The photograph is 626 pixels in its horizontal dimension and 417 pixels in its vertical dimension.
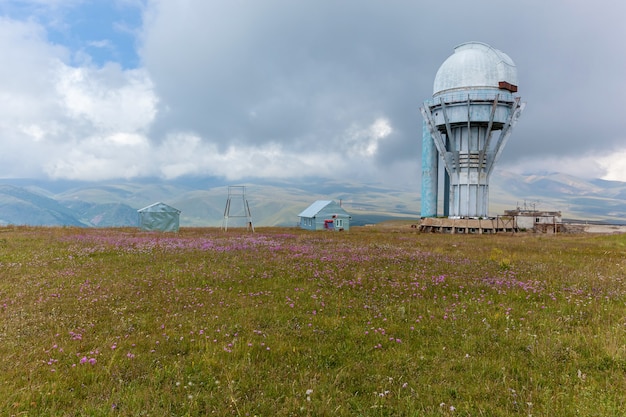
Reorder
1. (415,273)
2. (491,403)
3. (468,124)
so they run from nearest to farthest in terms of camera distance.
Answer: (491,403) < (415,273) < (468,124)

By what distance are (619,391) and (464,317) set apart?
3906mm

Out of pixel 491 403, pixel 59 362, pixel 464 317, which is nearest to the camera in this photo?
pixel 491 403

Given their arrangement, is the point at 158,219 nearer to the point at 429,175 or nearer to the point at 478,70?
the point at 429,175

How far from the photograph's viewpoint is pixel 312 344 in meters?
7.81

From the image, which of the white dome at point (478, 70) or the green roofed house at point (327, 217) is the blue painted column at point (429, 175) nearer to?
the white dome at point (478, 70)

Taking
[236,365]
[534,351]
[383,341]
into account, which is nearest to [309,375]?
[236,365]

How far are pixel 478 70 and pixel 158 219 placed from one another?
54.2m

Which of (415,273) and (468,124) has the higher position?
(468,124)

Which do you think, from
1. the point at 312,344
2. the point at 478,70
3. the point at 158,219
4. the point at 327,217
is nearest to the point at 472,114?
the point at 478,70

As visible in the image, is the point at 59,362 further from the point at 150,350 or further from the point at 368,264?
the point at 368,264

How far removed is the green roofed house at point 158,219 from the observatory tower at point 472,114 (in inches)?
1746

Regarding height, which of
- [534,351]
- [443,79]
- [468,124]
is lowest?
[534,351]

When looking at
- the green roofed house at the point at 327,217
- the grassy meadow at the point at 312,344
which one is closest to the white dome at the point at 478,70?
the green roofed house at the point at 327,217

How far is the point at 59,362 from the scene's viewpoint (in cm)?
694
